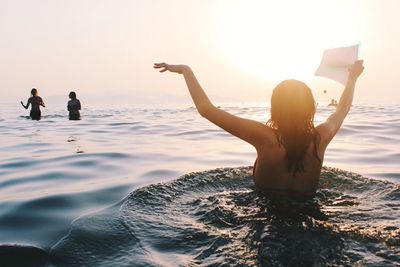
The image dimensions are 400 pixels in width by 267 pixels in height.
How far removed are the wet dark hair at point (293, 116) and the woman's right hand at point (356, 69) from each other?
1.48m

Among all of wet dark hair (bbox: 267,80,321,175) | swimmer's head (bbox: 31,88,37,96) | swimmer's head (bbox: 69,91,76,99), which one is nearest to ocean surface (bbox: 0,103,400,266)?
wet dark hair (bbox: 267,80,321,175)

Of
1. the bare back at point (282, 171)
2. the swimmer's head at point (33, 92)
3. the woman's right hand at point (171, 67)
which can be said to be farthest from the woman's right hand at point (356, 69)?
the swimmer's head at point (33, 92)

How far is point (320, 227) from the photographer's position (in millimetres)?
4191

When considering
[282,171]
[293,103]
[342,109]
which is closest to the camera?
[293,103]

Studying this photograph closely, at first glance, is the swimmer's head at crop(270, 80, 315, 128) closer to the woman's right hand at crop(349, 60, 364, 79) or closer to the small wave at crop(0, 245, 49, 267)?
the woman's right hand at crop(349, 60, 364, 79)

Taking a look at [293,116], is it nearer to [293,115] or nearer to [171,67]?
[293,115]

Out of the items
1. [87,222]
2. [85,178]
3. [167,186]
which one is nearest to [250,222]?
[87,222]

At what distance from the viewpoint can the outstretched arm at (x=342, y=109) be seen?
4782 mm

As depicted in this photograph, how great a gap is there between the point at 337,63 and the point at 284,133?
70.1 inches

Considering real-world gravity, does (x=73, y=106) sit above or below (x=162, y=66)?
below

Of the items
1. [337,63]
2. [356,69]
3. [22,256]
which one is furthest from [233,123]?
[22,256]

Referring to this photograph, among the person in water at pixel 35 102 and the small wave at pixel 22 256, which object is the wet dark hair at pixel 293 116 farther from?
the person in water at pixel 35 102

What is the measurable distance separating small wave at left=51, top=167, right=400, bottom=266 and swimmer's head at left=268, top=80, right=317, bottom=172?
2.58 feet

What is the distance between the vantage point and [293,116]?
4.38 m
